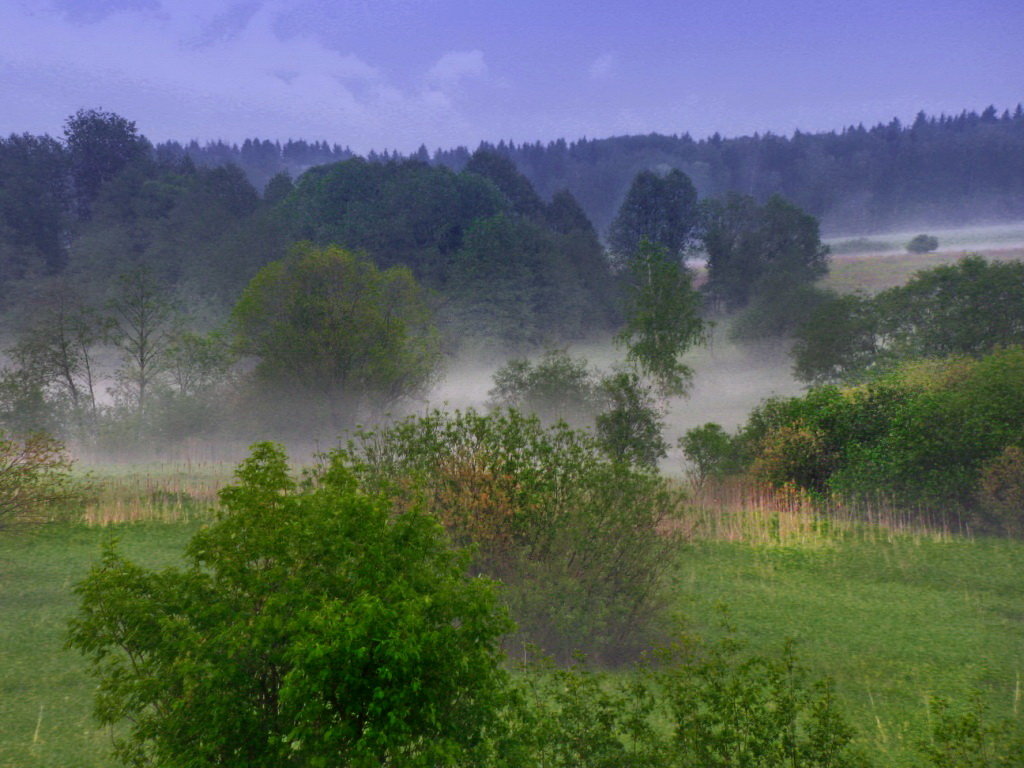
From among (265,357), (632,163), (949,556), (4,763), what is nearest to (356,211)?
(265,357)

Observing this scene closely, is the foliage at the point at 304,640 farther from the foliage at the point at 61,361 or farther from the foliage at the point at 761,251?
the foliage at the point at 761,251

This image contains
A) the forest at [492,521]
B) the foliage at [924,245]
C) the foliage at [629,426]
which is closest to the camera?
the forest at [492,521]

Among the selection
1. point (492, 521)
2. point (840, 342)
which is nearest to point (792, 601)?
point (492, 521)

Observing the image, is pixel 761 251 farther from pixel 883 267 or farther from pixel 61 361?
pixel 61 361

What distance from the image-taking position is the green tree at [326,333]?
3650cm

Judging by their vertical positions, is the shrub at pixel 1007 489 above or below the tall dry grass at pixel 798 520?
above

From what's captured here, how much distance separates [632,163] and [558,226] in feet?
208

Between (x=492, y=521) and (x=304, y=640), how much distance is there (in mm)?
7145

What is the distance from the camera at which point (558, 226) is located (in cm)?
8262

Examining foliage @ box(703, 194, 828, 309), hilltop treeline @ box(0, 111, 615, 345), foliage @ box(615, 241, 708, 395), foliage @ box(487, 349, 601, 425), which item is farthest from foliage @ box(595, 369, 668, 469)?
foliage @ box(703, 194, 828, 309)

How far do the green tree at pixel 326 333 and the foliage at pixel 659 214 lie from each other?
47.8m

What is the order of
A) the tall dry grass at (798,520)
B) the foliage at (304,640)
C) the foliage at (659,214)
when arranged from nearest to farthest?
1. the foliage at (304,640)
2. the tall dry grass at (798,520)
3. the foliage at (659,214)

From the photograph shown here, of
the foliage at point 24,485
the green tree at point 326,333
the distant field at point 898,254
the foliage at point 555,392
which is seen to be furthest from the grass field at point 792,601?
the distant field at point 898,254

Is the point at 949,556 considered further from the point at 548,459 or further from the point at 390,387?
the point at 390,387
